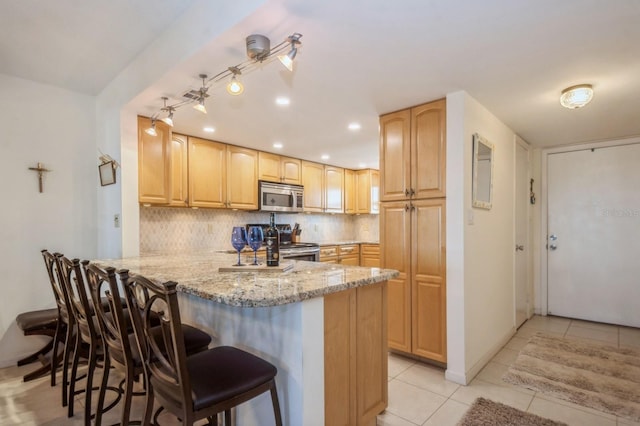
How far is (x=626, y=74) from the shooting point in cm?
226

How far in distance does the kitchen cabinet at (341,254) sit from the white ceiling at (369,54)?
7.47ft

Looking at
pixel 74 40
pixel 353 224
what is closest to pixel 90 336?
pixel 74 40

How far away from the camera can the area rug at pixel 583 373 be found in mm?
2217

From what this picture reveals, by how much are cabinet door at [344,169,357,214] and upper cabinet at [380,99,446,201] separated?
276 cm

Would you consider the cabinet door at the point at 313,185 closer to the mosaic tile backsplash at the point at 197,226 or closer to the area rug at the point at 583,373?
the mosaic tile backsplash at the point at 197,226

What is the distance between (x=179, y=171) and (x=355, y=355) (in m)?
2.85

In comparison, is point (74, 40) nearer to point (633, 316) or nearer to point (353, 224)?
point (353, 224)

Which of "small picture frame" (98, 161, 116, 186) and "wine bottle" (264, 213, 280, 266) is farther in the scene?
"small picture frame" (98, 161, 116, 186)

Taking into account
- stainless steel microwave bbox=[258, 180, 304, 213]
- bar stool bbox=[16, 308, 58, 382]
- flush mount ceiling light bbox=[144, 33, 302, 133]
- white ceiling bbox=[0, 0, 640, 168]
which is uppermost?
white ceiling bbox=[0, 0, 640, 168]

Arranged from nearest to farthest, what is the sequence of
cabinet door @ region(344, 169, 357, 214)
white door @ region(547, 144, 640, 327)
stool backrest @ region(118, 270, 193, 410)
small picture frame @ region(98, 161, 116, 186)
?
stool backrest @ region(118, 270, 193, 410), small picture frame @ region(98, 161, 116, 186), white door @ region(547, 144, 640, 327), cabinet door @ region(344, 169, 357, 214)

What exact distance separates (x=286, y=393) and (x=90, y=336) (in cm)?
114

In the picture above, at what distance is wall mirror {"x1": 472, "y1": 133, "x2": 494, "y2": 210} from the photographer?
2.63m

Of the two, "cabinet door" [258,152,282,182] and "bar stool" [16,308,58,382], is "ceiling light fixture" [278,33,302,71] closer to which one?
"bar stool" [16,308,58,382]

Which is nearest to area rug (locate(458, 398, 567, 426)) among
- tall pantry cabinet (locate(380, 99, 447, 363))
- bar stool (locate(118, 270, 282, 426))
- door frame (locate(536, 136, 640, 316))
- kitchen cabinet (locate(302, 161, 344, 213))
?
tall pantry cabinet (locate(380, 99, 447, 363))
